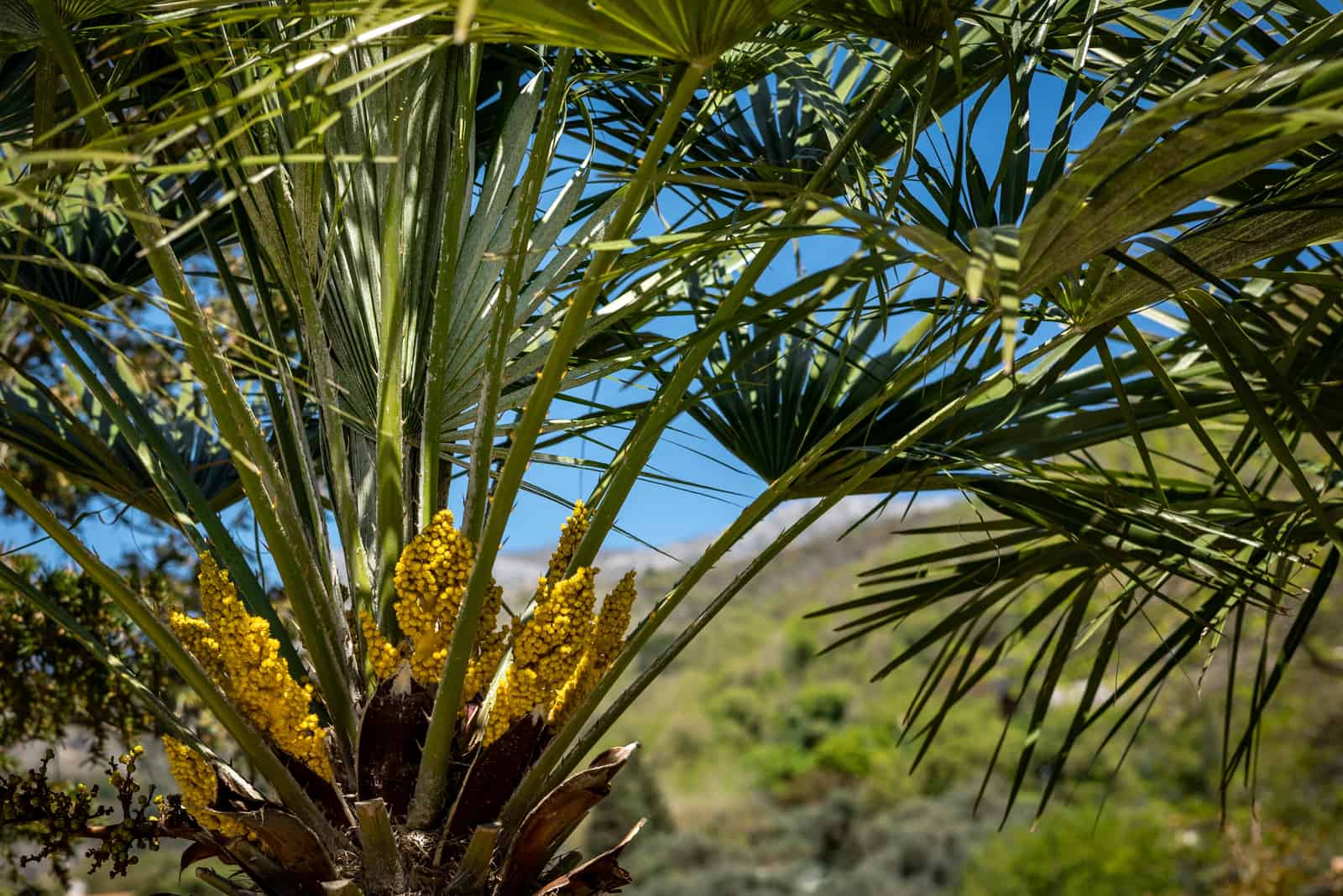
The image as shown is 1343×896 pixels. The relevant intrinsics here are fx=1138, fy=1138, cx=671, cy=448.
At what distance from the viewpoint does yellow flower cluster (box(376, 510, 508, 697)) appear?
54.7 inches

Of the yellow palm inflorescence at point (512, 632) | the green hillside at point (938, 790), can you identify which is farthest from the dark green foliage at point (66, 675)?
the green hillside at point (938, 790)

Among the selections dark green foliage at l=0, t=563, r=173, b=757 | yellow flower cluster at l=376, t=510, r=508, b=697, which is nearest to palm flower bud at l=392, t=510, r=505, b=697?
yellow flower cluster at l=376, t=510, r=508, b=697

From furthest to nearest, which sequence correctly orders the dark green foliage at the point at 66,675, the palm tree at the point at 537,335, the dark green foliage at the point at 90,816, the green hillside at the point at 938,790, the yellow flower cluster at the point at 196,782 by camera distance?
the green hillside at the point at 938,790, the dark green foliage at the point at 66,675, the dark green foliage at the point at 90,816, the yellow flower cluster at the point at 196,782, the palm tree at the point at 537,335

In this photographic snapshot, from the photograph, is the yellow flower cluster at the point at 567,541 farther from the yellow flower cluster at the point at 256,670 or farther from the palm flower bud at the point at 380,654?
the yellow flower cluster at the point at 256,670

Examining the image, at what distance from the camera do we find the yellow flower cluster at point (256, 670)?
4.52 feet

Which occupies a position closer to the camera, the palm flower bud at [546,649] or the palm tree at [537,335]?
the palm tree at [537,335]

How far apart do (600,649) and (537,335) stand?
19.0 inches

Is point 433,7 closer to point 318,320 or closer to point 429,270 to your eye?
point 318,320

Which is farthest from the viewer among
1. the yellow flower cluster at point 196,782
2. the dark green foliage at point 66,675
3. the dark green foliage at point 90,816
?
the dark green foliage at point 66,675

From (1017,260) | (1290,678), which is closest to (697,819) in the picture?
(1290,678)

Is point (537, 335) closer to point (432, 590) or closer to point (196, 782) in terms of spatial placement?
point (432, 590)

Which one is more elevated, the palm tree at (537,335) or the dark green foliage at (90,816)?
the palm tree at (537,335)

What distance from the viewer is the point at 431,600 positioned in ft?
4.61

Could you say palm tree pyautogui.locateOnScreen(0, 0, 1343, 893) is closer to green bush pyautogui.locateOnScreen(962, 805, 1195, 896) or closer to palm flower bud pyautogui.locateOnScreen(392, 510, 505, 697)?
palm flower bud pyautogui.locateOnScreen(392, 510, 505, 697)
